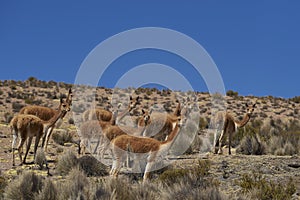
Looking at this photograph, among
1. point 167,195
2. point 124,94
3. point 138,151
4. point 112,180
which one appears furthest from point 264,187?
point 124,94

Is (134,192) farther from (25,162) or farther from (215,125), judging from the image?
(215,125)

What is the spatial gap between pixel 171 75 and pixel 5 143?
753cm

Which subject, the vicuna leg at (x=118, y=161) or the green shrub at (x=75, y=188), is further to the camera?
the vicuna leg at (x=118, y=161)

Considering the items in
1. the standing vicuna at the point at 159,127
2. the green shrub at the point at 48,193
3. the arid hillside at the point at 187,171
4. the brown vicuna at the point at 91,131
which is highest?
the standing vicuna at the point at 159,127

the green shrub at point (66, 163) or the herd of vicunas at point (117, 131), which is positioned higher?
the herd of vicunas at point (117, 131)

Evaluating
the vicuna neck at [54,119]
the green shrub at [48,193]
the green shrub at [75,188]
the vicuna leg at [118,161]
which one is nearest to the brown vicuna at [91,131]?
the vicuna neck at [54,119]

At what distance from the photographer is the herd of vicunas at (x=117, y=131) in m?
10.5

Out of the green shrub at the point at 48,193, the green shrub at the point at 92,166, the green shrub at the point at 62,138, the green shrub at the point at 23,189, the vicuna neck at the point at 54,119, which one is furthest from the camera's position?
the green shrub at the point at 62,138

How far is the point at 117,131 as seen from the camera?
43.5 feet

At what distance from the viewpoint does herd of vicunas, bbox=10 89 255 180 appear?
10.5m

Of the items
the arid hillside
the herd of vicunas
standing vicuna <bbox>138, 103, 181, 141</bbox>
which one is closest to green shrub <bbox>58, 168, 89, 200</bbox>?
the arid hillside

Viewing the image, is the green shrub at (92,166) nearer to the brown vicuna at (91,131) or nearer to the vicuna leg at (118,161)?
the vicuna leg at (118,161)

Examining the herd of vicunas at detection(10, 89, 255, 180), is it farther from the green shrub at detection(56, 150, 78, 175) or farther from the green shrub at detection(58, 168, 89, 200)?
the green shrub at detection(58, 168, 89, 200)

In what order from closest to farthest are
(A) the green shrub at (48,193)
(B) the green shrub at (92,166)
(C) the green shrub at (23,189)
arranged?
(A) the green shrub at (48,193)
(C) the green shrub at (23,189)
(B) the green shrub at (92,166)
